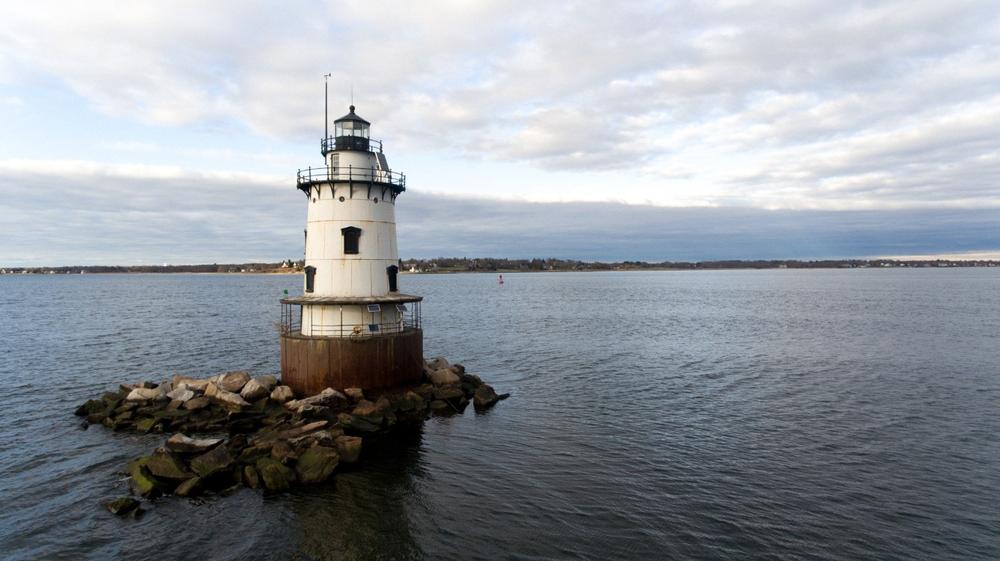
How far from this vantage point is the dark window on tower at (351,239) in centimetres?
2227

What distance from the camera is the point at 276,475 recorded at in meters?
14.6

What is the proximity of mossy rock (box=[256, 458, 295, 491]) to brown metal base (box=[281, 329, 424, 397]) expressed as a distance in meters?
6.40

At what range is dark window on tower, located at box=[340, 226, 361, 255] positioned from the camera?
22267 millimetres

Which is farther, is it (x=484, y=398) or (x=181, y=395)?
(x=484, y=398)

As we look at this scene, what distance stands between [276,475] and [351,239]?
33.3 feet

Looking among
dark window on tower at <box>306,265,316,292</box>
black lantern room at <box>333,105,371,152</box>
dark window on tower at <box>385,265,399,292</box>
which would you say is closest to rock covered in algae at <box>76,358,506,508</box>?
dark window on tower at <box>306,265,316,292</box>

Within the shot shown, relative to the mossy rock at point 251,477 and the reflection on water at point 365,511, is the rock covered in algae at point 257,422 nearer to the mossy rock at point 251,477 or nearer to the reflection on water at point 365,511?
the mossy rock at point 251,477

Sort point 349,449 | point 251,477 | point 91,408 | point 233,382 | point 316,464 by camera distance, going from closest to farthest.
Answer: point 251,477
point 316,464
point 349,449
point 91,408
point 233,382

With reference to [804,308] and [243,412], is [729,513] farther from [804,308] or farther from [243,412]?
[804,308]

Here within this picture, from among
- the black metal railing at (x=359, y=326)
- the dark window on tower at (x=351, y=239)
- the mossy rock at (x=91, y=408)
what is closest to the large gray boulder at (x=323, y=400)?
the black metal railing at (x=359, y=326)

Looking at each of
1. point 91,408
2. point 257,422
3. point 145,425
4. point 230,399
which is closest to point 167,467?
point 257,422

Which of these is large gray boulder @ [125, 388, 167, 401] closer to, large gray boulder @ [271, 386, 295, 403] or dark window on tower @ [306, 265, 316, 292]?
large gray boulder @ [271, 386, 295, 403]

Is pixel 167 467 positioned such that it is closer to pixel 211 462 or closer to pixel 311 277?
pixel 211 462

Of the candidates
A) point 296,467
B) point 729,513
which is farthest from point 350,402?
point 729,513
